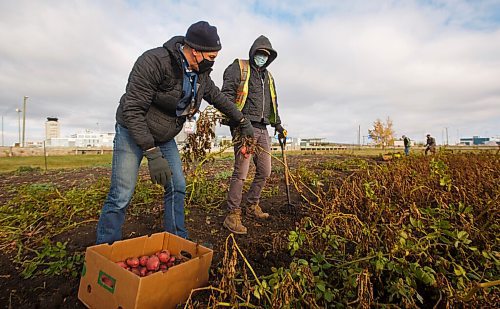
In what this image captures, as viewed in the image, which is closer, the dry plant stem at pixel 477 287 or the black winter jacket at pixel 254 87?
the dry plant stem at pixel 477 287

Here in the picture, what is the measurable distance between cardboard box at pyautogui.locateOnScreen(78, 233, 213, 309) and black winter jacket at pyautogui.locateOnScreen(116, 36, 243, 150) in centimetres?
88

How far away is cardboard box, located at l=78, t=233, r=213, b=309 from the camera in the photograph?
4.88ft

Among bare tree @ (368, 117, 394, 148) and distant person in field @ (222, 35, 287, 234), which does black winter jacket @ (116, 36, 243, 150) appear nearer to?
distant person in field @ (222, 35, 287, 234)

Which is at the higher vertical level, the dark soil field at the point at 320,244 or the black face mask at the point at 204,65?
the black face mask at the point at 204,65

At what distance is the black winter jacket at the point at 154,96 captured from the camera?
2.21m

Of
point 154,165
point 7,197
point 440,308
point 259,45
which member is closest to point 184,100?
point 154,165

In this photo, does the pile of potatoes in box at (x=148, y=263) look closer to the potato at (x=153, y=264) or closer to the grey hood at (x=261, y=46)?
the potato at (x=153, y=264)

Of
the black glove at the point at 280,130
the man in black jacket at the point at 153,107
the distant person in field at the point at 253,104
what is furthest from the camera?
the black glove at the point at 280,130

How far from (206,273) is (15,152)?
98.0 feet

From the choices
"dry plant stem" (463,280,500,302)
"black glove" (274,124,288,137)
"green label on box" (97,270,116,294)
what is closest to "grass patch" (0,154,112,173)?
"black glove" (274,124,288,137)

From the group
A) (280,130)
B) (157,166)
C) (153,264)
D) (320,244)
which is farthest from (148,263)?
(280,130)

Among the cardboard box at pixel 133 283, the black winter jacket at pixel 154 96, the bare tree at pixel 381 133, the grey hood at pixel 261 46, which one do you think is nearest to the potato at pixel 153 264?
the cardboard box at pixel 133 283

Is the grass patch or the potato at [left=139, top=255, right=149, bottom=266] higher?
the grass patch

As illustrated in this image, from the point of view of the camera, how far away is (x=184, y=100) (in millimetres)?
2490
